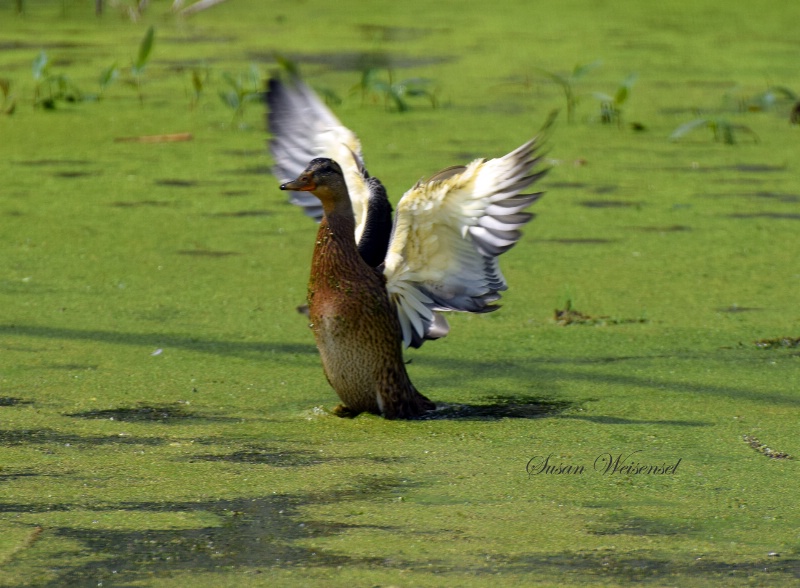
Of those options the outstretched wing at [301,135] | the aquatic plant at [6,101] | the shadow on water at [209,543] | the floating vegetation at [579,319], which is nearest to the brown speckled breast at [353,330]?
the outstretched wing at [301,135]

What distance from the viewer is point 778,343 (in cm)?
402

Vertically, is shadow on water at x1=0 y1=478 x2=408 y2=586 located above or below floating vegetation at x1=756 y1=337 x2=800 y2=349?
below

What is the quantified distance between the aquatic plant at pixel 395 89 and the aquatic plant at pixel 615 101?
88 centimetres

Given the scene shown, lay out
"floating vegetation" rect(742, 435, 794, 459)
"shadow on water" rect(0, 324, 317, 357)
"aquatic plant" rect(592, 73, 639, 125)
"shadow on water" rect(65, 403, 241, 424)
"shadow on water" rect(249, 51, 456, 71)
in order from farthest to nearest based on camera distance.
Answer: "shadow on water" rect(249, 51, 456, 71)
"aquatic plant" rect(592, 73, 639, 125)
"shadow on water" rect(0, 324, 317, 357)
"shadow on water" rect(65, 403, 241, 424)
"floating vegetation" rect(742, 435, 794, 459)

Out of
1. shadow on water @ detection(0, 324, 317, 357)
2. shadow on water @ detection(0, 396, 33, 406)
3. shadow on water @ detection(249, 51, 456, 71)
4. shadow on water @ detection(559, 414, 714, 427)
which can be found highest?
shadow on water @ detection(249, 51, 456, 71)

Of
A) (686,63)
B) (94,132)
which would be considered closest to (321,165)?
(94,132)

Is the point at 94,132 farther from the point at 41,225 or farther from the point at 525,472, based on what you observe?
the point at 525,472

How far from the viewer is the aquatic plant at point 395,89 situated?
712 centimetres

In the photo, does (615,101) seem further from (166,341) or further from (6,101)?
(166,341)

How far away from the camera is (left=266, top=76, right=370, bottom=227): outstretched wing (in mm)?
4051

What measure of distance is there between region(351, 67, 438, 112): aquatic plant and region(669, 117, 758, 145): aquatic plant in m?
1.31

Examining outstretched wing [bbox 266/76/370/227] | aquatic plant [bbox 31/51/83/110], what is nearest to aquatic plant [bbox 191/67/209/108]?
aquatic plant [bbox 31/51/83/110]

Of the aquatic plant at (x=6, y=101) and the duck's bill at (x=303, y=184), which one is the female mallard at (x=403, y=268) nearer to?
the duck's bill at (x=303, y=184)

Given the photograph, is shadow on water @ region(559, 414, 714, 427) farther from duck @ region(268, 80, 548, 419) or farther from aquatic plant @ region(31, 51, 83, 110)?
aquatic plant @ region(31, 51, 83, 110)
